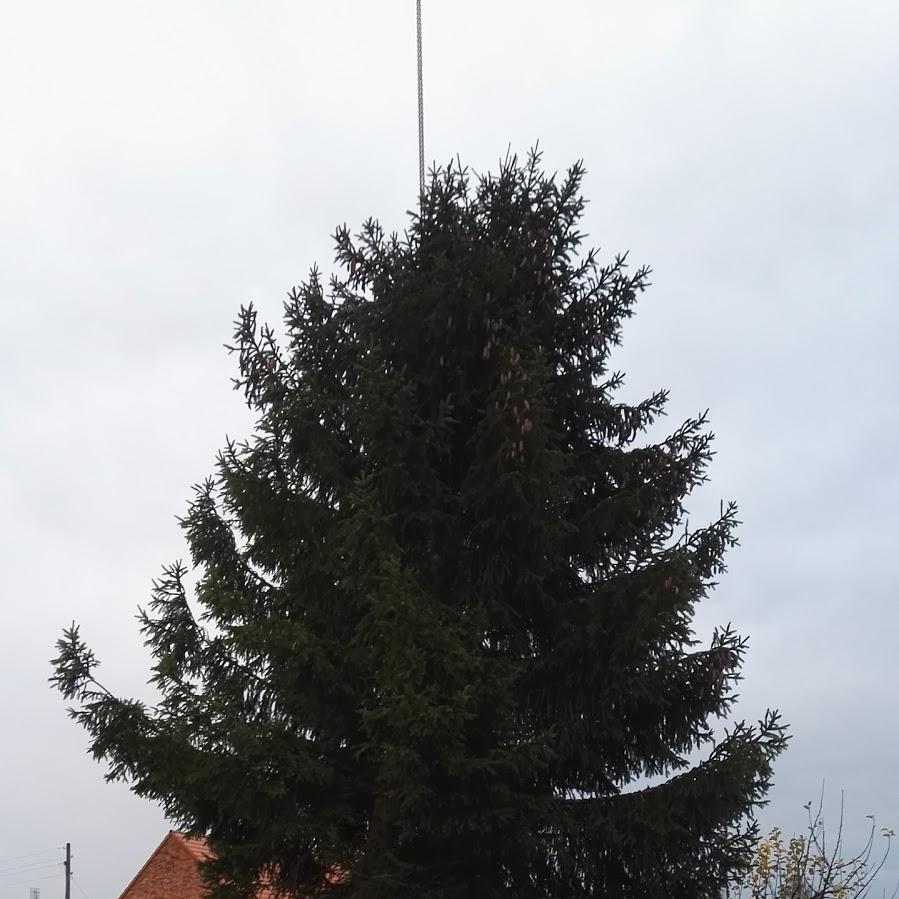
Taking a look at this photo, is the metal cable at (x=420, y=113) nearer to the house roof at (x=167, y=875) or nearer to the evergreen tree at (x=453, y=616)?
the evergreen tree at (x=453, y=616)

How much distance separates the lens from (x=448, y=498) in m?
11.5

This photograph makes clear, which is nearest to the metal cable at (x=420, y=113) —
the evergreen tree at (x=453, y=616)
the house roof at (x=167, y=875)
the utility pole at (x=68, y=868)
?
the evergreen tree at (x=453, y=616)

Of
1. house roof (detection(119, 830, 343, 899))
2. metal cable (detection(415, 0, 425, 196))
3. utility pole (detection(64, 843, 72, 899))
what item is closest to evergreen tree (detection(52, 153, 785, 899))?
metal cable (detection(415, 0, 425, 196))

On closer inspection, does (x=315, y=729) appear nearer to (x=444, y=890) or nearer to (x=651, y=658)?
(x=444, y=890)

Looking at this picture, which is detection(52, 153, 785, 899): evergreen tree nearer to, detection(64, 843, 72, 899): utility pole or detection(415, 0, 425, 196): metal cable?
detection(415, 0, 425, 196): metal cable

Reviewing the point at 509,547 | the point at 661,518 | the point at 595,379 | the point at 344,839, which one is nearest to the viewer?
the point at 344,839

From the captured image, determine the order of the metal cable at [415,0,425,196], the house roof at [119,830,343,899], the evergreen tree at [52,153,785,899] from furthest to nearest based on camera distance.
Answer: the house roof at [119,830,343,899] → the metal cable at [415,0,425,196] → the evergreen tree at [52,153,785,899]

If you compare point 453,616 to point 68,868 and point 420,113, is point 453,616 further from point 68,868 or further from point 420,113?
point 68,868

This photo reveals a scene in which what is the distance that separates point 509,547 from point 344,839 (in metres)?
2.99

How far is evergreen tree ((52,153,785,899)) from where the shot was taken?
9.94m

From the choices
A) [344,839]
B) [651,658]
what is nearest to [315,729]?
[344,839]

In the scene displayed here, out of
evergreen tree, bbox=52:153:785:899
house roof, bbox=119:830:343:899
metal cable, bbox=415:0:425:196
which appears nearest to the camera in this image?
evergreen tree, bbox=52:153:785:899

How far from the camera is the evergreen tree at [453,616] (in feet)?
32.6

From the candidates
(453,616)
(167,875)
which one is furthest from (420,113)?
(167,875)
